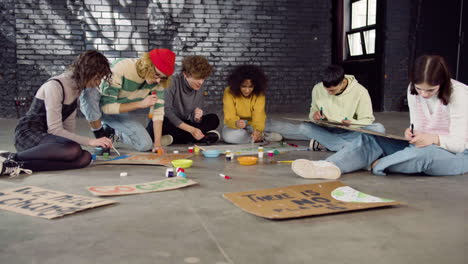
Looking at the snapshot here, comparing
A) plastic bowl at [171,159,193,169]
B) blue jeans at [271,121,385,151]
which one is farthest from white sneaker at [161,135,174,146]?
blue jeans at [271,121,385,151]

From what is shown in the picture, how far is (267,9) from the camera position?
714 cm

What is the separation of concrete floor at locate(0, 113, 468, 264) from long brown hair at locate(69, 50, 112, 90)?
0.71m

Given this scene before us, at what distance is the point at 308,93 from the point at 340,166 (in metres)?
5.27

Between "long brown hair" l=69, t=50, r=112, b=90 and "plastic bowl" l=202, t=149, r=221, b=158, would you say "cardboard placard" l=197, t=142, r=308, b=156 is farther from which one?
"long brown hair" l=69, t=50, r=112, b=90

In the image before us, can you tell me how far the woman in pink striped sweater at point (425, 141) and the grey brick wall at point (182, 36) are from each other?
484 cm

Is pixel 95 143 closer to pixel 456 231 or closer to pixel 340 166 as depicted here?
pixel 340 166

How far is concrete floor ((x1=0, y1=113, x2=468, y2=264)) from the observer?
1305 millimetres

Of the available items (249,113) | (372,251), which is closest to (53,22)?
(249,113)

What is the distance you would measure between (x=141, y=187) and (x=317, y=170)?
3.28 feet

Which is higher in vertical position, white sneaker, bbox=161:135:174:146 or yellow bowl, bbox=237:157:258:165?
white sneaker, bbox=161:135:174:146

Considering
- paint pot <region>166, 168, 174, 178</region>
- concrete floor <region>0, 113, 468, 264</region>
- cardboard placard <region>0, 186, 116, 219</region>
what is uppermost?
paint pot <region>166, 168, 174, 178</region>

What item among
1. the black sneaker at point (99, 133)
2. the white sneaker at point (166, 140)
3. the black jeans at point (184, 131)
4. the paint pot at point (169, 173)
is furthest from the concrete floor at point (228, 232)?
the black jeans at point (184, 131)

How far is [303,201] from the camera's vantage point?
73.0 inches

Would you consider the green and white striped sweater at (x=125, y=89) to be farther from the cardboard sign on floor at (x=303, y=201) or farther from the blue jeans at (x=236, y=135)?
the cardboard sign on floor at (x=303, y=201)
